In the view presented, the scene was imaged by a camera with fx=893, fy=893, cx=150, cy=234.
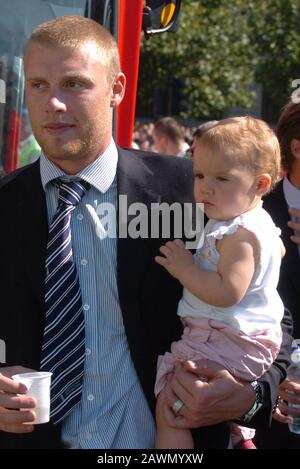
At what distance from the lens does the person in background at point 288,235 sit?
10.5 feet

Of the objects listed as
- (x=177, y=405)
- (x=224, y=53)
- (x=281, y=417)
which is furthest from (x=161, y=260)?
(x=224, y=53)

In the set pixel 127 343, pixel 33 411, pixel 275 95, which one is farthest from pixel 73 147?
pixel 275 95

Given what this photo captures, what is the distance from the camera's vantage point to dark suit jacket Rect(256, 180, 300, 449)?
320 centimetres

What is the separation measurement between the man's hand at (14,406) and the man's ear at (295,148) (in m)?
1.37

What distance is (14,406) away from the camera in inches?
98.7

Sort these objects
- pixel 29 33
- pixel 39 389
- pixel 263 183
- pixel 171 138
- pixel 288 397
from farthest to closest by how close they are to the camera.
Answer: pixel 171 138, pixel 29 33, pixel 288 397, pixel 263 183, pixel 39 389

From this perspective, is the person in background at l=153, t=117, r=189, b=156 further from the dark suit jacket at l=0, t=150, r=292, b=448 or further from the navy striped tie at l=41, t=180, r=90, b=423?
the navy striped tie at l=41, t=180, r=90, b=423

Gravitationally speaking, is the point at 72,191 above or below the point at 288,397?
above

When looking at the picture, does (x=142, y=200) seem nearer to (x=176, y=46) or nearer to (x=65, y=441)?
(x=65, y=441)

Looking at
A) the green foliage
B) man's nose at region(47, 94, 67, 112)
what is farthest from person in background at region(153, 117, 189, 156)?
the green foliage

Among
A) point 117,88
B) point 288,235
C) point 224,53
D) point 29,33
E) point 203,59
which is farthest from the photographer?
point 224,53

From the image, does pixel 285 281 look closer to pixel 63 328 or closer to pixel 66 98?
pixel 63 328

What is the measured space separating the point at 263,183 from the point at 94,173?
1.72ft

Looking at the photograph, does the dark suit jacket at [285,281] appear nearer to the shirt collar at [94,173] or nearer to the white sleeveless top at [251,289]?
the white sleeveless top at [251,289]
